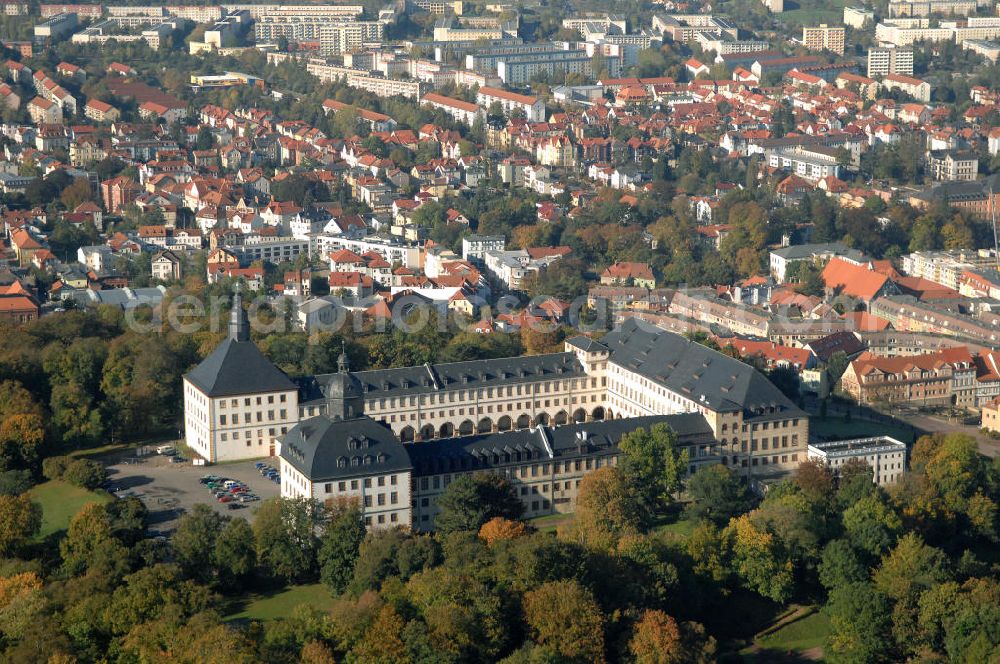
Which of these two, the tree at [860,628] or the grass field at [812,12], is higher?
the grass field at [812,12]

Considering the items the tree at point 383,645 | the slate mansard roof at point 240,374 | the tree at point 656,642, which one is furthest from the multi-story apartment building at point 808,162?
the tree at point 383,645

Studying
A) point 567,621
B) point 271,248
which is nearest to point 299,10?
point 271,248

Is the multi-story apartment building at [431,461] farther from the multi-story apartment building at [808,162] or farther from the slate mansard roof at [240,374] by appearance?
the multi-story apartment building at [808,162]

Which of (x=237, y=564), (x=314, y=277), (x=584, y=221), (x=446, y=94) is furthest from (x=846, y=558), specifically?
(x=446, y=94)

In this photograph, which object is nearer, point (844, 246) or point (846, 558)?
point (846, 558)

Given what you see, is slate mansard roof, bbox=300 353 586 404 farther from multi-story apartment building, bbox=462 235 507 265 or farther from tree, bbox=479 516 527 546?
multi-story apartment building, bbox=462 235 507 265

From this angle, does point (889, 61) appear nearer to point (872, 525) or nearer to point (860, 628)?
point (872, 525)

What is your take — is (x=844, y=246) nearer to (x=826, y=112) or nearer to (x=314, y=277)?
(x=314, y=277)
